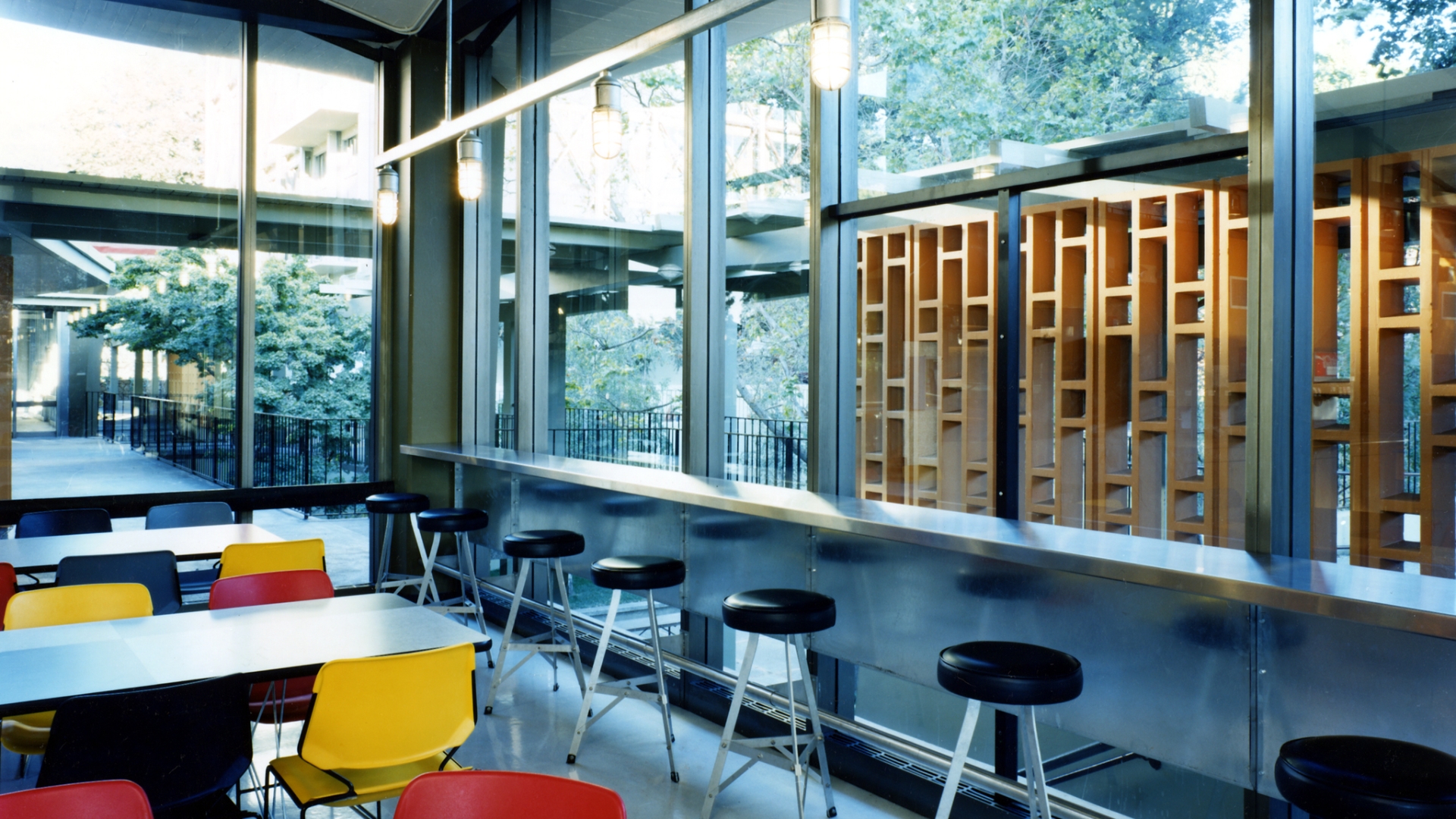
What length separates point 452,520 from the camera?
5.22 metres

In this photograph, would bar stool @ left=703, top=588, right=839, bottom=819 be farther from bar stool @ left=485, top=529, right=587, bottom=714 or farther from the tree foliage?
the tree foliage

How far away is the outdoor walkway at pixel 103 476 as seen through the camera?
5844 mm

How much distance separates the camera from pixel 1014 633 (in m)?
2.99

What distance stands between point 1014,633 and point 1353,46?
1.79 m

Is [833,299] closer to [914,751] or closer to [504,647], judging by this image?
[914,751]

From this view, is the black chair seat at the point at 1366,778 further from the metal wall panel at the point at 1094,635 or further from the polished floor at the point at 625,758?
the polished floor at the point at 625,758

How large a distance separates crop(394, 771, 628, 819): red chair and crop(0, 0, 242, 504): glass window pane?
540 centimetres

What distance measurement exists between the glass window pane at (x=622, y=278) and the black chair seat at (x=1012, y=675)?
261cm

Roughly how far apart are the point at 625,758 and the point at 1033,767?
197 centimetres

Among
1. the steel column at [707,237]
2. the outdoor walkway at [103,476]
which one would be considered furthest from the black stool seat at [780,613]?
the outdoor walkway at [103,476]

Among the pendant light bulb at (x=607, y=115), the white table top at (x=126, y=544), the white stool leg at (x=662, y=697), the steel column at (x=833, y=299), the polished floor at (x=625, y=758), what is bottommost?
the polished floor at (x=625, y=758)

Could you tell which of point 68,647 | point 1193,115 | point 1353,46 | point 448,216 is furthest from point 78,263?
point 1353,46

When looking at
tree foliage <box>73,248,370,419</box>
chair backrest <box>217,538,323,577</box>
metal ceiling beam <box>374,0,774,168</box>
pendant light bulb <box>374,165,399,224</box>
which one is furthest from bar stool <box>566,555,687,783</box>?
tree foliage <box>73,248,370,419</box>

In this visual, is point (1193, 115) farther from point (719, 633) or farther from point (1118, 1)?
point (719, 633)
